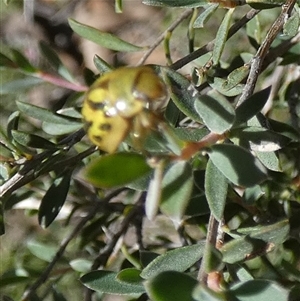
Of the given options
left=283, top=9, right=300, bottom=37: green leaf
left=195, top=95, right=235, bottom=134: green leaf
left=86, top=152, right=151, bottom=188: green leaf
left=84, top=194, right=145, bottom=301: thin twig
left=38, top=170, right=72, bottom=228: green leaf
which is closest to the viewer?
left=86, top=152, right=151, bottom=188: green leaf

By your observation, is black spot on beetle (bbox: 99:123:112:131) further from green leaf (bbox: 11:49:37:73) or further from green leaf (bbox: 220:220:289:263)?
green leaf (bbox: 11:49:37:73)

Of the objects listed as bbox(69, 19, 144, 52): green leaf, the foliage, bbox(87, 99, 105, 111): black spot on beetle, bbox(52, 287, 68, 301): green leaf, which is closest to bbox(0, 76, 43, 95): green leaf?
the foliage

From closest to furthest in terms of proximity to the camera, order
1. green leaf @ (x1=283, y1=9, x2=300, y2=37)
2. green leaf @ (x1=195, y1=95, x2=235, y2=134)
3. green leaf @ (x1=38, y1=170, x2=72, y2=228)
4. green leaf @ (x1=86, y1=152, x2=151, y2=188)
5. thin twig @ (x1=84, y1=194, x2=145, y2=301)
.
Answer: green leaf @ (x1=86, y1=152, x2=151, y2=188) < green leaf @ (x1=195, y1=95, x2=235, y2=134) < green leaf @ (x1=283, y1=9, x2=300, y2=37) < green leaf @ (x1=38, y1=170, x2=72, y2=228) < thin twig @ (x1=84, y1=194, x2=145, y2=301)

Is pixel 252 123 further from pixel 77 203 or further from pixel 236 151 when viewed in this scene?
pixel 77 203

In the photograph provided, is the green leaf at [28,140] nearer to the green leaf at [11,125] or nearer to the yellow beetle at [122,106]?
the green leaf at [11,125]

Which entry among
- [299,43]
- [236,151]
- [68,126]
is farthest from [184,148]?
[299,43]

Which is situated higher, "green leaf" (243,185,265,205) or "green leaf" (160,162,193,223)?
"green leaf" (160,162,193,223)

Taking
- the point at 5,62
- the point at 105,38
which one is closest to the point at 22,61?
the point at 5,62
